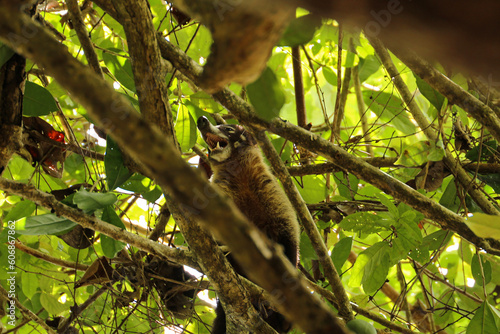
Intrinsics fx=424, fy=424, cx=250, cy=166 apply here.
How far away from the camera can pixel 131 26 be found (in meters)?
1.60

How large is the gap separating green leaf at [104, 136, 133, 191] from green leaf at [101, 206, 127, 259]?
0.47 feet

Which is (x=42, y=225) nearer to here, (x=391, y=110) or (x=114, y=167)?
(x=114, y=167)

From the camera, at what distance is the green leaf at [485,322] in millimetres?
2281

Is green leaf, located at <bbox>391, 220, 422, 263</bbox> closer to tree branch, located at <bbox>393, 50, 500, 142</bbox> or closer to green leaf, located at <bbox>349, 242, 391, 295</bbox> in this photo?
green leaf, located at <bbox>349, 242, 391, 295</bbox>

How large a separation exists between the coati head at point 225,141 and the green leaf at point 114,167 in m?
1.03

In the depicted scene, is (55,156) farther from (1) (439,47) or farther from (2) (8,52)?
(1) (439,47)

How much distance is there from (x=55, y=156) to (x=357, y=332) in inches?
88.1

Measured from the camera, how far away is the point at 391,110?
3363 millimetres

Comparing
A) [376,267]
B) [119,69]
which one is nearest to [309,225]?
[376,267]

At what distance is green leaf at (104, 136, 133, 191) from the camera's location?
2494 millimetres

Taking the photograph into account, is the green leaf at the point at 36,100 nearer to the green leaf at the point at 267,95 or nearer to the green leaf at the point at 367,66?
the green leaf at the point at 267,95

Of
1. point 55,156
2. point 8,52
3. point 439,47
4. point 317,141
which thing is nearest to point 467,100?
point 317,141

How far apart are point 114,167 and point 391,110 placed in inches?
84.8

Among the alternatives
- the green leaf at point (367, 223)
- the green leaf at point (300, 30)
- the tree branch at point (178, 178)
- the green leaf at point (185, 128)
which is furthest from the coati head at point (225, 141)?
the tree branch at point (178, 178)
